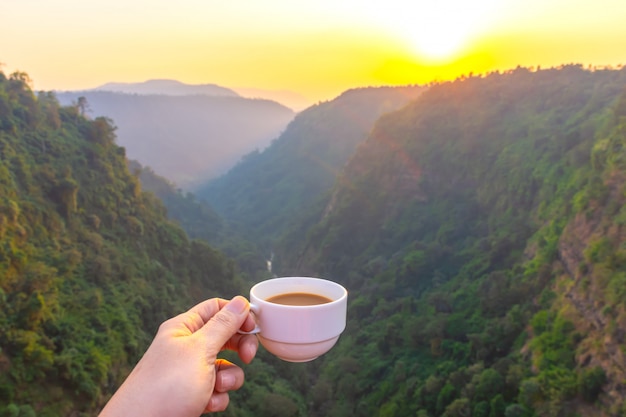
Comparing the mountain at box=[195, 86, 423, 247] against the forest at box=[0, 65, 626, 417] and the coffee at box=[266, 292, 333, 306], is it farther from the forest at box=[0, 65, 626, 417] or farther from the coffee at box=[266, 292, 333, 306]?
the coffee at box=[266, 292, 333, 306]

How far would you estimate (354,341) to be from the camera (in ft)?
91.0

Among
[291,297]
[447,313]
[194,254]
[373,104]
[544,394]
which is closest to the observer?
[291,297]

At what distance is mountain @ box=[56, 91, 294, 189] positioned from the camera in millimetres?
117062

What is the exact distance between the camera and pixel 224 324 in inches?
83.5

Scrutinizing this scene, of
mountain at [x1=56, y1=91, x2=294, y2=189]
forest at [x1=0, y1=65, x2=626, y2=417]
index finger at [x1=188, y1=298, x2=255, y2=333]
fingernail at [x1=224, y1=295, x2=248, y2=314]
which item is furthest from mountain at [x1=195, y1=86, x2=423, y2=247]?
fingernail at [x1=224, y1=295, x2=248, y2=314]

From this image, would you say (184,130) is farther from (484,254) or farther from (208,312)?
(208,312)

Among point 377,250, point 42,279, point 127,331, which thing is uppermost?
point 42,279

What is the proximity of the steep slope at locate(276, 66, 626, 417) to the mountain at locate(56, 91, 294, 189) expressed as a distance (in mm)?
70187

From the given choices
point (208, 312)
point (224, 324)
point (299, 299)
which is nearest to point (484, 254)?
point (299, 299)

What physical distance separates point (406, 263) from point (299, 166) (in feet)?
150

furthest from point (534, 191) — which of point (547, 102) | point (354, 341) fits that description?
point (354, 341)

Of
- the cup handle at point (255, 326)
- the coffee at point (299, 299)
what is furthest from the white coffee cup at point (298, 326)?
the coffee at point (299, 299)

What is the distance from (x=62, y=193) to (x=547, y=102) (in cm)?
3480

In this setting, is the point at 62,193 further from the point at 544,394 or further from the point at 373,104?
the point at 373,104
